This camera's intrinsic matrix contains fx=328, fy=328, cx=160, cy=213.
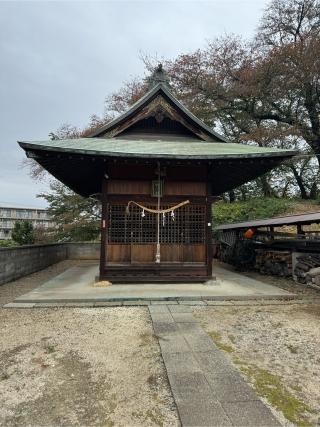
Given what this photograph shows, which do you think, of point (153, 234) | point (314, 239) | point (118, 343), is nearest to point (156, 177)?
point (153, 234)

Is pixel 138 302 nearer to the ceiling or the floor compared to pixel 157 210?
nearer to the floor

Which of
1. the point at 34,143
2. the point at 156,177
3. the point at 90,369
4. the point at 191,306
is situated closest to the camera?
the point at 90,369

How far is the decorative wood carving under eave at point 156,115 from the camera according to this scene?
10.7 m

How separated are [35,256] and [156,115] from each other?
301 inches

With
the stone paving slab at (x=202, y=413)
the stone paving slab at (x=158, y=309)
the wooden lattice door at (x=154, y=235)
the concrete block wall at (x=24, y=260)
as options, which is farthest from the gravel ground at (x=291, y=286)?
the concrete block wall at (x=24, y=260)

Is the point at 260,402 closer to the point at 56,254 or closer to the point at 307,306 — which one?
the point at 307,306

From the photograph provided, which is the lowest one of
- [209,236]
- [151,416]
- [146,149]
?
[151,416]

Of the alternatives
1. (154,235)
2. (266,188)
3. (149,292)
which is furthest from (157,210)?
(266,188)

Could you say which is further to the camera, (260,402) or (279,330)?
(279,330)

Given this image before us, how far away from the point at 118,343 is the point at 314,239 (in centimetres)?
737

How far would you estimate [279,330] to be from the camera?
534 centimetres

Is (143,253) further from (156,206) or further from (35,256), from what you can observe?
(35,256)

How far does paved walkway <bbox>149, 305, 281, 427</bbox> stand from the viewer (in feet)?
9.11

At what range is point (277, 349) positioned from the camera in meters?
4.52
